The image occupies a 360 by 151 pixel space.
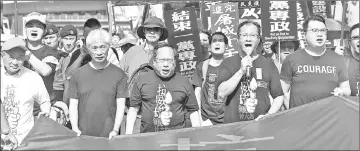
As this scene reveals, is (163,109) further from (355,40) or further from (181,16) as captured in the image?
(181,16)

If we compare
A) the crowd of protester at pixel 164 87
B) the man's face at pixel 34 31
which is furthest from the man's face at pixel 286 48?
the man's face at pixel 34 31

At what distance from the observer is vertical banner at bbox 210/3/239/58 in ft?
35.9

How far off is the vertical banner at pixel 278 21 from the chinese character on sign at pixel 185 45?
1.00m

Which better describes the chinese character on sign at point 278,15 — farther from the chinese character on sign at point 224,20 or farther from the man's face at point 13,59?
the man's face at point 13,59

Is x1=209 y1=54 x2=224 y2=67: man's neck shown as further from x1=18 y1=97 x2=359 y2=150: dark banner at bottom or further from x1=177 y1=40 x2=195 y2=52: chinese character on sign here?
x1=18 y1=97 x2=359 y2=150: dark banner at bottom

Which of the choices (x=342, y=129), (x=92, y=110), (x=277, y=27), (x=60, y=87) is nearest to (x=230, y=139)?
(x=342, y=129)

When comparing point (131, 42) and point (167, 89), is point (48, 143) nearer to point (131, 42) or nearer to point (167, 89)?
point (167, 89)

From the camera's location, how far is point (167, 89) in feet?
24.1

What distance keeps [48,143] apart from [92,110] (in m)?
0.89

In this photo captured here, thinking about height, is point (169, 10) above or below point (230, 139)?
above

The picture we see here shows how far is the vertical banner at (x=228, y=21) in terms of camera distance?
431 inches

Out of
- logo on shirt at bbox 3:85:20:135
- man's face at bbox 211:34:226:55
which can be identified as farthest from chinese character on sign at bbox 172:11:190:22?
logo on shirt at bbox 3:85:20:135

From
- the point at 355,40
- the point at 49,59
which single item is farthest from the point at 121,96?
the point at 355,40

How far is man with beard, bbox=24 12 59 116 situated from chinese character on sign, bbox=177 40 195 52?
1.77m
